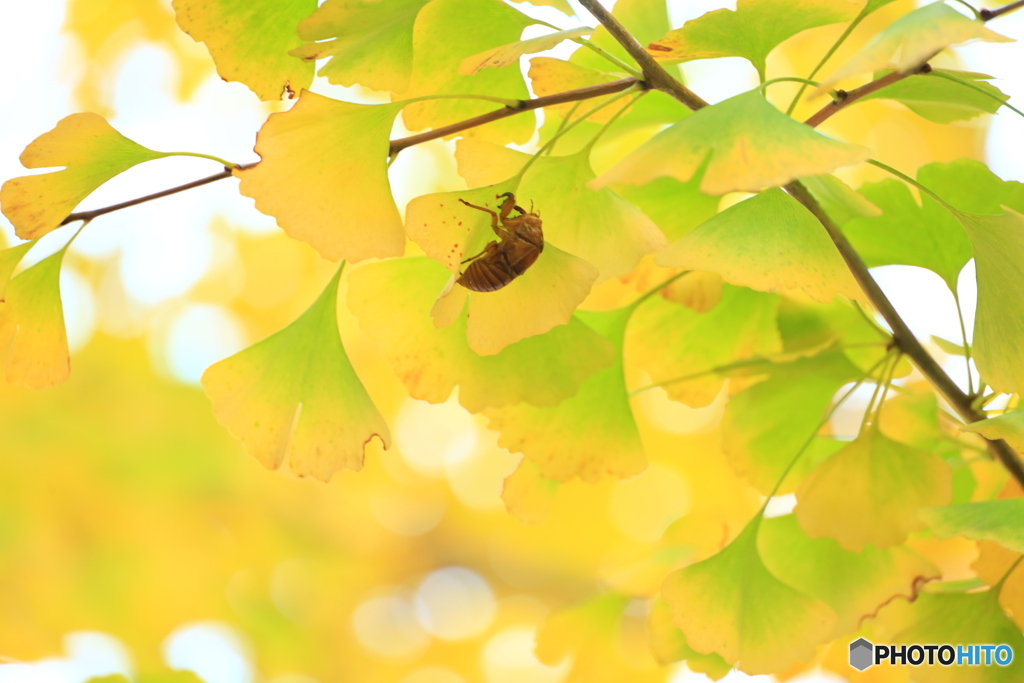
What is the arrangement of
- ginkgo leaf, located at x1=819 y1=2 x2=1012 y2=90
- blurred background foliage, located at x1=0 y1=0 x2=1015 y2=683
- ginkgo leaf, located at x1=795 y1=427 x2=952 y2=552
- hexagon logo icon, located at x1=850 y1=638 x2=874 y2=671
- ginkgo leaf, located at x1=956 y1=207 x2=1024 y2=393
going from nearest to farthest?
ginkgo leaf, located at x1=819 y1=2 x2=1012 y2=90, ginkgo leaf, located at x1=956 y1=207 x2=1024 y2=393, ginkgo leaf, located at x1=795 y1=427 x2=952 y2=552, hexagon logo icon, located at x1=850 y1=638 x2=874 y2=671, blurred background foliage, located at x1=0 y1=0 x2=1015 y2=683

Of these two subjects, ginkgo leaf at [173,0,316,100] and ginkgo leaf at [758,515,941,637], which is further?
ginkgo leaf at [758,515,941,637]

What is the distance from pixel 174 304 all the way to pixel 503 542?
1162mm

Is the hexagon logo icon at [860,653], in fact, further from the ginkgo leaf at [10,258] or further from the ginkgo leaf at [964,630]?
the ginkgo leaf at [10,258]

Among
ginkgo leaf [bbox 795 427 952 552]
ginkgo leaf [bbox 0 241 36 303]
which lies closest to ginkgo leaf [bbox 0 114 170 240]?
ginkgo leaf [bbox 0 241 36 303]

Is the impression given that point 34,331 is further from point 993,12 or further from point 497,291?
point 993,12

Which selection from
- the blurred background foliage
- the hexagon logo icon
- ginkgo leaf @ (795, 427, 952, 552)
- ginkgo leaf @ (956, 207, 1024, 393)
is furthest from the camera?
the blurred background foliage

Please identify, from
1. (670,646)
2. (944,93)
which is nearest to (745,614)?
(670,646)

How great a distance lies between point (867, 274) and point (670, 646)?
0.32 m

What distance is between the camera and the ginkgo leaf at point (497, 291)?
0.32 meters

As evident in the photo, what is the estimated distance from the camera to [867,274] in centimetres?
40

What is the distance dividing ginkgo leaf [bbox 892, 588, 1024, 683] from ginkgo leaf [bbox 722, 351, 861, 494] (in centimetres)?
13

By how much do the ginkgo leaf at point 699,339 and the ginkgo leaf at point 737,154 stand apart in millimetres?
269

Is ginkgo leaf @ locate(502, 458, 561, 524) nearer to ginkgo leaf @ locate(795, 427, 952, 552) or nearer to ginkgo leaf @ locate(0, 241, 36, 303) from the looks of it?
ginkgo leaf @ locate(795, 427, 952, 552)

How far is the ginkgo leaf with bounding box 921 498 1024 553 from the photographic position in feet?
1.09
